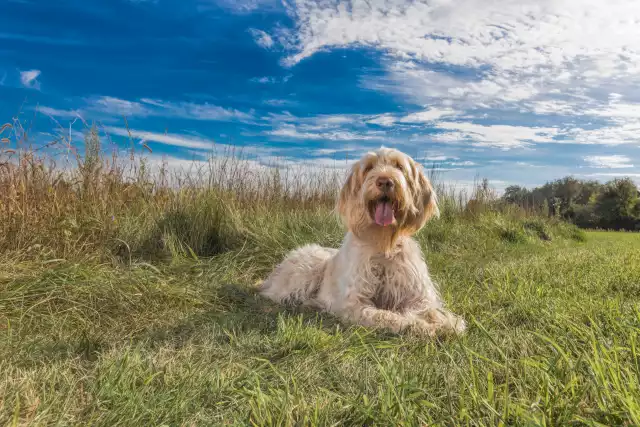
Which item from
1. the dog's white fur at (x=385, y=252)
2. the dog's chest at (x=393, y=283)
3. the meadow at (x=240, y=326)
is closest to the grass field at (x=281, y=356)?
the meadow at (x=240, y=326)

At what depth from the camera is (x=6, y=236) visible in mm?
5527

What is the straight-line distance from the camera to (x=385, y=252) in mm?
3994

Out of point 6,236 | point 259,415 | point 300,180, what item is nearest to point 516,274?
point 259,415

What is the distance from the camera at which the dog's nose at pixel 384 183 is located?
144 inches

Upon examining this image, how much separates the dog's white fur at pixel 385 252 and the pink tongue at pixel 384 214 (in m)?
0.05

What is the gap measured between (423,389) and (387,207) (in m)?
2.01

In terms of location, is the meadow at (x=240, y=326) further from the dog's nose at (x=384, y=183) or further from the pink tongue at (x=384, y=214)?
the dog's nose at (x=384, y=183)

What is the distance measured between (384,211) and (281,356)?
4.87ft

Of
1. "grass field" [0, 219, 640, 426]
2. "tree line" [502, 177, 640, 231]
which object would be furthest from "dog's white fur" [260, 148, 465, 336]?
"tree line" [502, 177, 640, 231]

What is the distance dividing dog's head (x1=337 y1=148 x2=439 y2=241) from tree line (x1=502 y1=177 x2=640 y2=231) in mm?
17696

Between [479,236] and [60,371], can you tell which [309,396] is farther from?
[479,236]

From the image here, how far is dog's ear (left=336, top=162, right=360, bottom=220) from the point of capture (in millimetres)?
3982

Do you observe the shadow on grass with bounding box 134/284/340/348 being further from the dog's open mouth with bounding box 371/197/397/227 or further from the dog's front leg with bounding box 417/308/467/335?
the dog's open mouth with bounding box 371/197/397/227

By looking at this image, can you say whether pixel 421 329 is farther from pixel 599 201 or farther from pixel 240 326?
pixel 599 201
